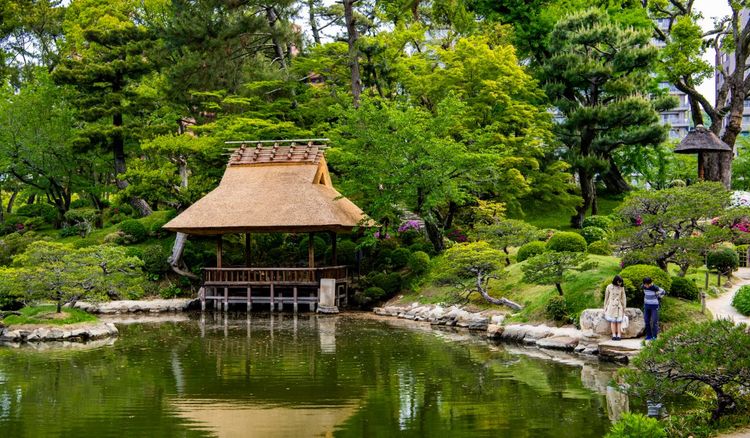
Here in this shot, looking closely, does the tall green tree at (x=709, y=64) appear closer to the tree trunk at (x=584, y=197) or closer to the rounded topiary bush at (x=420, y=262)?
the tree trunk at (x=584, y=197)

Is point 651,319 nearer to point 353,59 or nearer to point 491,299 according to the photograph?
point 491,299

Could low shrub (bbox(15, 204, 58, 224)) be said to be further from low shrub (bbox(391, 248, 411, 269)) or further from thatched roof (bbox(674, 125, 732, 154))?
→ thatched roof (bbox(674, 125, 732, 154))

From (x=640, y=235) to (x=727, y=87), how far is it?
55.5ft

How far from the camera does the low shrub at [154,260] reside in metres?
26.5

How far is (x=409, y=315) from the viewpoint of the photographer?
69.9 ft

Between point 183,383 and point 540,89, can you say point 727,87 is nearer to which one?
point 540,89

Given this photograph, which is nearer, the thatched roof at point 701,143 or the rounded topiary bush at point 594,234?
the rounded topiary bush at point 594,234

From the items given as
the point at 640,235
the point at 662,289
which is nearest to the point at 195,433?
the point at 662,289

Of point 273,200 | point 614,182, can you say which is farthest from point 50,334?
point 614,182

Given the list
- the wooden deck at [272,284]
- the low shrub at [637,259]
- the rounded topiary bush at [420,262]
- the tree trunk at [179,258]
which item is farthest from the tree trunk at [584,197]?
the tree trunk at [179,258]

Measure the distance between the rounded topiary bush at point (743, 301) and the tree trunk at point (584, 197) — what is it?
44.8 ft

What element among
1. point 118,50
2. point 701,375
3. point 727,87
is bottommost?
point 701,375

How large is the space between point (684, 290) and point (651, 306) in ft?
7.46

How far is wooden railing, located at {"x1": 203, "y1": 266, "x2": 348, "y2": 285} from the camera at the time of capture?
23.8 m
